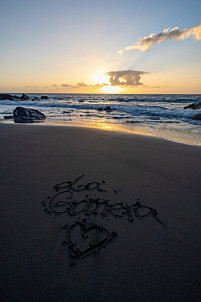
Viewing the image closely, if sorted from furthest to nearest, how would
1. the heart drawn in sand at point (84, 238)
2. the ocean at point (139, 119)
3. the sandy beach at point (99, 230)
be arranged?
the ocean at point (139, 119)
the heart drawn in sand at point (84, 238)
the sandy beach at point (99, 230)

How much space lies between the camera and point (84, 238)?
1.56 meters

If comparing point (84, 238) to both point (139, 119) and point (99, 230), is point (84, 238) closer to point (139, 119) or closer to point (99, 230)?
point (99, 230)

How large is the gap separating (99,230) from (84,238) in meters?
0.19

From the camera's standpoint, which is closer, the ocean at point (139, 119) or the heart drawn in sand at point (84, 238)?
the heart drawn in sand at point (84, 238)

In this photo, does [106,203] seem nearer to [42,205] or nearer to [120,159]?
[42,205]

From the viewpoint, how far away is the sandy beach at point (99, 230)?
1.18m

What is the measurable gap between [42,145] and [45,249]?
10.6 ft

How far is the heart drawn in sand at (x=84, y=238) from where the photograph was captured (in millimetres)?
1435

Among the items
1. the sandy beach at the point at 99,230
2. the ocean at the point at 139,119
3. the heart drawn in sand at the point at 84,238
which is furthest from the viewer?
the ocean at the point at 139,119

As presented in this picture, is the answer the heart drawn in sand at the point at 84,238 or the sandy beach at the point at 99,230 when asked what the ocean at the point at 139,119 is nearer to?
the sandy beach at the point at 99,230

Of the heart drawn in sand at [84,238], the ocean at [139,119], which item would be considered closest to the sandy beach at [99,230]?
the heart drawn in sand at [84,238]

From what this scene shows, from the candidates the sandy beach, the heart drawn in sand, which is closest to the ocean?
the sandy beach

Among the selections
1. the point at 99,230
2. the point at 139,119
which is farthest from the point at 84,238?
the point at 139,119

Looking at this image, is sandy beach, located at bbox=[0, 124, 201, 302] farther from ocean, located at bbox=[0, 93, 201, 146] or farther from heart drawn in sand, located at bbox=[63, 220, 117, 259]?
ocean, located at bbox=[0, 93, 201, 146]
